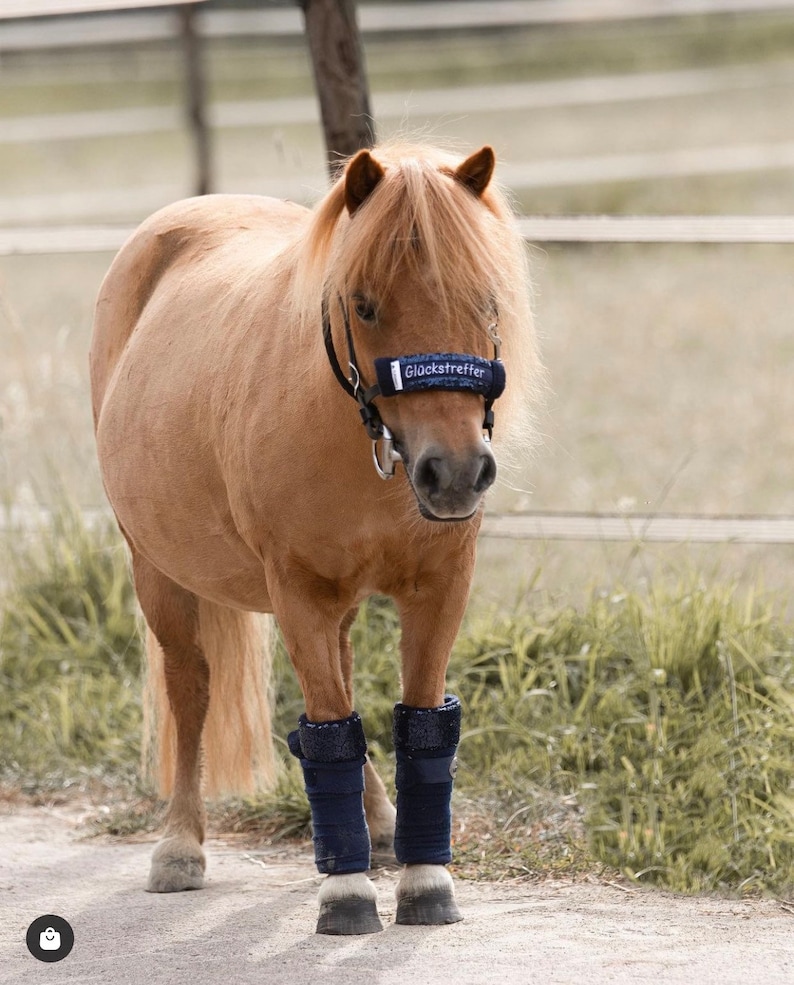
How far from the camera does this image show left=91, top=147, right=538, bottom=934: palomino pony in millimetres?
2504

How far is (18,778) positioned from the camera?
14.4 ft

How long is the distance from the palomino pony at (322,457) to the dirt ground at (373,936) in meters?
0.11

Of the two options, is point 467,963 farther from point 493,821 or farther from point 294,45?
point 294,45

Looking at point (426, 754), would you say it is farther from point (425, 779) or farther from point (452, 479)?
point (452, 479)

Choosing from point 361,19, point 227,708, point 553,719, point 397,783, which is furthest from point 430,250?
point 361,19

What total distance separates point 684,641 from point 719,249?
33.2 feet

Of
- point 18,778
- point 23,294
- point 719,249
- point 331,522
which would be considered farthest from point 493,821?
point 719,249

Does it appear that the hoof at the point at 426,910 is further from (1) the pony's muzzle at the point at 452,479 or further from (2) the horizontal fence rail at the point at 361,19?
(2) the horizontal fence rail at the point at 361,19

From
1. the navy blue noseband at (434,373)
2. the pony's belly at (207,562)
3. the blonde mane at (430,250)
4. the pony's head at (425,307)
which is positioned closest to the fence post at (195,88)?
the pony's belly at (207,562)

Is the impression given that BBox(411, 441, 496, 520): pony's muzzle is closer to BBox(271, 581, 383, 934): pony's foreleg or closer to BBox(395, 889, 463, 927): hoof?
BBox(271, 581, 383, 934): pony's foreleg

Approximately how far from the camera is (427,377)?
2436mm

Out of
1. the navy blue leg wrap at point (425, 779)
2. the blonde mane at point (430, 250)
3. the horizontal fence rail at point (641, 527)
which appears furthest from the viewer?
the horizontal fence rail at point (641, 527)

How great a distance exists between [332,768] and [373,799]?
842mm

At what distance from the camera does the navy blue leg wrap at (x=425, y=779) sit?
2990 mm
